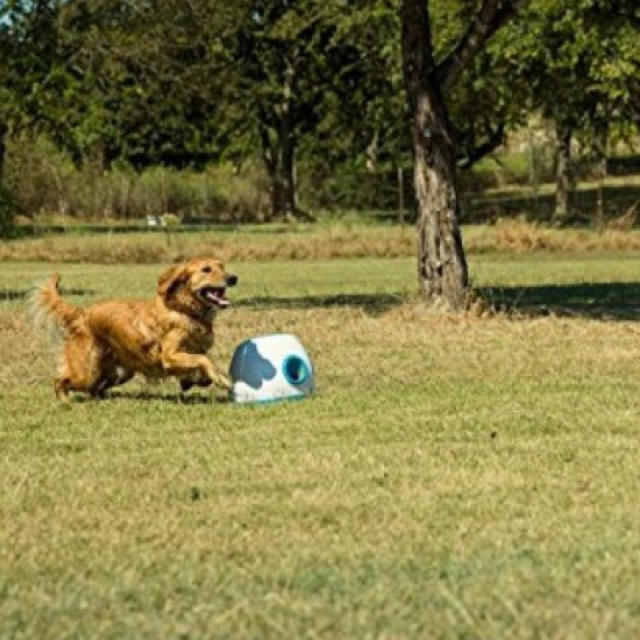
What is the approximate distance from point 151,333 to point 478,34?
32.4 feet

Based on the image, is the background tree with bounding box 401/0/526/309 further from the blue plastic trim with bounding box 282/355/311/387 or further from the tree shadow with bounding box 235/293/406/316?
the blue plastic trim with bounding box 282/355/311/387

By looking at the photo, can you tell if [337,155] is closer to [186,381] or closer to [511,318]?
[511,318]

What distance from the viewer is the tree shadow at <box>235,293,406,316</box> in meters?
22.3

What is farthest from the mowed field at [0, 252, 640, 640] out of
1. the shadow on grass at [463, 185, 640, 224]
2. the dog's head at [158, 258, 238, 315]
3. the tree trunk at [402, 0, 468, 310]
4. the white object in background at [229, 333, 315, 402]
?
the shadow on grass at [463, 185, 640, 224]

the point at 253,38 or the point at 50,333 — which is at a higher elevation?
the point at 253,38

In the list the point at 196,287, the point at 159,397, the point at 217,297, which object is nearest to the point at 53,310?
the point at 159,397

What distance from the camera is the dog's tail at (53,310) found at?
12.2 meters

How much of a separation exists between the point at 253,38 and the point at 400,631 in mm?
62654

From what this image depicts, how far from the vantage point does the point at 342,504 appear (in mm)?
7781

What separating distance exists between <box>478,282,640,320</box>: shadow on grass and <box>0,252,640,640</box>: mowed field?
533 cm

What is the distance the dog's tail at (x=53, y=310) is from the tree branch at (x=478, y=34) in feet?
29.6

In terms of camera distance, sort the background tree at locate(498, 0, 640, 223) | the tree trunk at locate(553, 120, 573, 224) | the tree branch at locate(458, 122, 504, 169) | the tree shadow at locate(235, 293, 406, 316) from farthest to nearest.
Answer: the tree branch at locate(458, 122, 504, 169) → the tree trunk at locate(553, 120, 573, 224) → the background tree at locate(498, 0, 640, 223) → the tree shadow at locate(235, 293, 406, 316)

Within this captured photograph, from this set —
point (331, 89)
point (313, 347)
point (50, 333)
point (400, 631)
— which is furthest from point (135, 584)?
point (331, 89)

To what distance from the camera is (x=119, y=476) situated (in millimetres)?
8742
